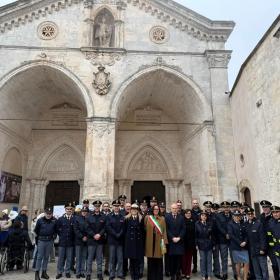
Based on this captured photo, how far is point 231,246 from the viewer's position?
6.21m

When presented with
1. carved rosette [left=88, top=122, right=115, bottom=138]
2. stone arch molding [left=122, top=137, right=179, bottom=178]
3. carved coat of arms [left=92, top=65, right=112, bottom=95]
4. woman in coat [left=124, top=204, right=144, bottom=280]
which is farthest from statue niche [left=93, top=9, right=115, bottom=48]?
woman in coat [left=124, top=204, right=144, bottom=280]

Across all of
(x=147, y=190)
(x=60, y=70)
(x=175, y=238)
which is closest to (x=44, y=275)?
(x=175, y=238)

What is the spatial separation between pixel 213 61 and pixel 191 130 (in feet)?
11.2

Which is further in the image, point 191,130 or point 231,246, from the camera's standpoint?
point 191,130

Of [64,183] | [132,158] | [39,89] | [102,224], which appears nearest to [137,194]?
[132,158]

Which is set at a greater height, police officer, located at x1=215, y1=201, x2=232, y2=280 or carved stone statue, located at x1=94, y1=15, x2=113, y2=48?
carved stone statue, located at x1=94, y1=15, x2=113, y2=48

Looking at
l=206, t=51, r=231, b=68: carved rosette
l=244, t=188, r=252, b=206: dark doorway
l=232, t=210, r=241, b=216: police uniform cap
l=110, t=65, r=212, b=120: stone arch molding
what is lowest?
l=232, t=210, r=241, b=216: police uniform cap

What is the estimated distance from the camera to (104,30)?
536 inches

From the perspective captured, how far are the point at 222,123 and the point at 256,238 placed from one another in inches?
287

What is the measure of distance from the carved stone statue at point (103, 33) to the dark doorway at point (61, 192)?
754cm

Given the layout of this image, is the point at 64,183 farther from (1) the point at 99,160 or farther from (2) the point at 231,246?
(2) the point at 231,246

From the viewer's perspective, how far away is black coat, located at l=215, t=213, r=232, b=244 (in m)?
6.66

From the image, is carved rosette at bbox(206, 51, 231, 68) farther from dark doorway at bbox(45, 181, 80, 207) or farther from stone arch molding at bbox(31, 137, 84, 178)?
dark doorway at bbox(45, 181, 80, 207)

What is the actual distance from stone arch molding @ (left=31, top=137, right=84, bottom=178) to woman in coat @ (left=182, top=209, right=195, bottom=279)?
9907mm
